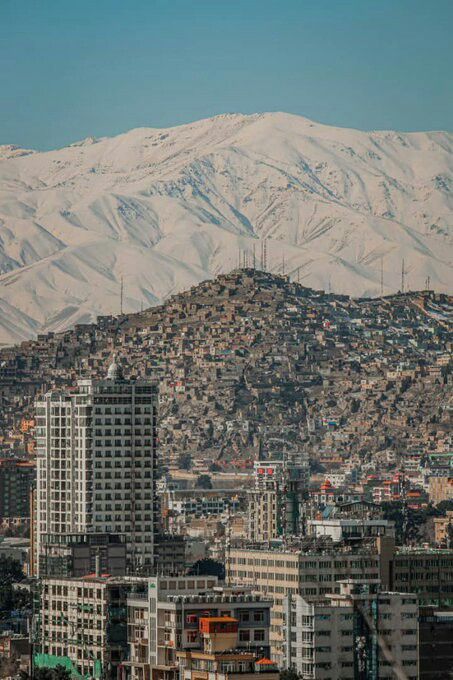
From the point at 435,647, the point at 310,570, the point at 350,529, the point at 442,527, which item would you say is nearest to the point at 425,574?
the point at 310,570

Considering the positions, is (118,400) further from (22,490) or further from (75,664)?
(22,490)

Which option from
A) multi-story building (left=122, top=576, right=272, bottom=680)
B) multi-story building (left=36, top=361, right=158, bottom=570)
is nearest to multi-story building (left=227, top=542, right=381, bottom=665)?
multi-story building (left=122, top=576, right=272, bottom=680)

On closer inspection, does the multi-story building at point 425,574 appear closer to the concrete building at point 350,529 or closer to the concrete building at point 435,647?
the concrete building at point 350,529

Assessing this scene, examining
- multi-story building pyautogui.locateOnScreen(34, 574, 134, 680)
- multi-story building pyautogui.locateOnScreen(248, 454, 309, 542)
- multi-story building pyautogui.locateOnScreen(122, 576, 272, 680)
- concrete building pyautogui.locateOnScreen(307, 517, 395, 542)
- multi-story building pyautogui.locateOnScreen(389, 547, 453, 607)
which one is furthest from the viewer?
multi-story building pyautogui.locateOnScreen(248, 454, 309, 542)

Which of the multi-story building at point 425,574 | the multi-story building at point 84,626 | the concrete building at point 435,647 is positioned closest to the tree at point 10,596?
the multi-story building at point 425,574

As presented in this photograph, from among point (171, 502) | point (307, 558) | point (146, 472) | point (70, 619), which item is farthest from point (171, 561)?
point (171, 502)

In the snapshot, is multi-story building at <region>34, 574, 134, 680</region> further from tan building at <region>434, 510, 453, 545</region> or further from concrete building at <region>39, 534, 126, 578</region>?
tan building at <region>434, 510, 453, 545</region>

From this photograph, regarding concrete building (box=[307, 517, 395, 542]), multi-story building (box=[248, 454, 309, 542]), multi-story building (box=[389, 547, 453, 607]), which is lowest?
multi-story building (box=[389, 547, 453, 607])
